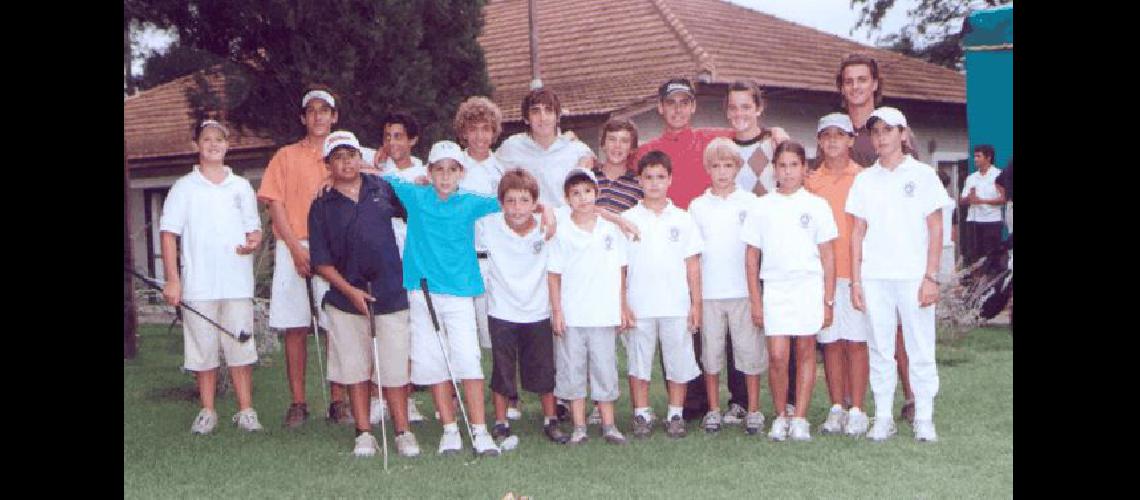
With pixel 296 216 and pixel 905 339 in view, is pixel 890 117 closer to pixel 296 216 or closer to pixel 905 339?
pixel 905 339

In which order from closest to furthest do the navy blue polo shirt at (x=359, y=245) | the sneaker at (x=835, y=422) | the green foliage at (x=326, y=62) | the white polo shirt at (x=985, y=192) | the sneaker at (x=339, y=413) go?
the navy blue polo shirt at (x=359, y=245) < the sneaker at (x=835, y=422) < the sneaker at (x=339, y=413) < the green foliage at (x=326, y=62) < the white polo shirt at (x=985, y=192)

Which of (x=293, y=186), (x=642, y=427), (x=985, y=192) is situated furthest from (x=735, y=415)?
(x=985, y=192)

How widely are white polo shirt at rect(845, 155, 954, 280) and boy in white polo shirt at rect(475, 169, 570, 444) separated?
161cm

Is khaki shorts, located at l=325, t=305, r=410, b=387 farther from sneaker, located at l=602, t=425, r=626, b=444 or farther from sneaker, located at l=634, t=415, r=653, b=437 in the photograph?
sneaker, located at l=634, t=415, r=653, b=437

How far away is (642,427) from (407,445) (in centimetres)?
119

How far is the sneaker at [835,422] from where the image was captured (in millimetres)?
5941

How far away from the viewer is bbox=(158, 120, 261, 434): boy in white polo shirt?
6180mm

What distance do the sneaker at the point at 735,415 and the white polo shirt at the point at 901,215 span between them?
44.2 inches

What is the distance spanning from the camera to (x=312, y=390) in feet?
26.6

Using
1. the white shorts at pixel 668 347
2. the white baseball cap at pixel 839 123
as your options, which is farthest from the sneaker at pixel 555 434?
the white baseball cap at pixel 839 123

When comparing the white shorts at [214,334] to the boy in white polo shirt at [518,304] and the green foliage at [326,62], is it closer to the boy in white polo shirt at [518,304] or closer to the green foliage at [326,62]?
the boy in white polo shirt at [518,304]

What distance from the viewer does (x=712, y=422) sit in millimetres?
6070

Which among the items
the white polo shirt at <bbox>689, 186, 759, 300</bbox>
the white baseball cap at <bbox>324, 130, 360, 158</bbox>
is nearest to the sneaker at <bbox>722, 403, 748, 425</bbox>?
the white polo shirt at <bbox>689, 186, 759, 300</bbox>
